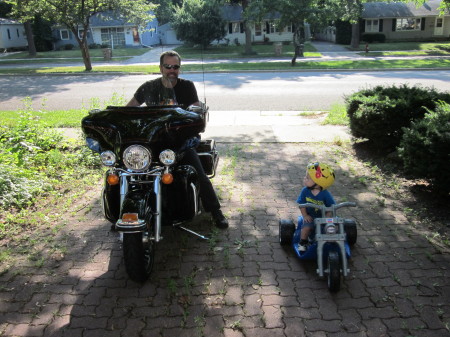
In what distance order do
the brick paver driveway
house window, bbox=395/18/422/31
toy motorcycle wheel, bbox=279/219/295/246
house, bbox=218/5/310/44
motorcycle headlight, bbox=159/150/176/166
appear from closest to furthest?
the brick paver driveway < motorcycle headlight, bbox=159/150/176/166 < toy motorcycle wheel, bbox=279/219/295/246 < house window, bbox=395/18/422/31 < house, bbox=218/5/310/44

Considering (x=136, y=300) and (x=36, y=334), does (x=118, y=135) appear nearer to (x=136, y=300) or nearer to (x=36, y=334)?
(x=136, y=300)

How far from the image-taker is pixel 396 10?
45.6m

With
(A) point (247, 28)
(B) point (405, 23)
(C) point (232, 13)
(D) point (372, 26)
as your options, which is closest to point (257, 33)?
(C) point (232, 13)

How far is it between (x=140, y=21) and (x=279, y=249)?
81.9 feet

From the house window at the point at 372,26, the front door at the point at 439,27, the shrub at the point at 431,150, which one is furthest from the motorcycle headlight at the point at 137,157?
the front door at the point at 439,27

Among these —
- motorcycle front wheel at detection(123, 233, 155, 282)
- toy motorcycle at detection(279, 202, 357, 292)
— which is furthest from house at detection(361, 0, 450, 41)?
motorcycle front wheel at detection(123, 233, 155, 282)

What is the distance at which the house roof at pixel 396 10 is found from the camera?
44.7m

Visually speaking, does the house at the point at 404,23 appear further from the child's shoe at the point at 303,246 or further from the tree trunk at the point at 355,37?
the child's shoe at the point at 303,246

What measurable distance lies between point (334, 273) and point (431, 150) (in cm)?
223

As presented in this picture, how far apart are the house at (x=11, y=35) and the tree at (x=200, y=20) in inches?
822

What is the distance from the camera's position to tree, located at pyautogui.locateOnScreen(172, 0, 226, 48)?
36219 millimetres

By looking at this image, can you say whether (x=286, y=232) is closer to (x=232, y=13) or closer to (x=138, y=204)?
(x=138, y=204)

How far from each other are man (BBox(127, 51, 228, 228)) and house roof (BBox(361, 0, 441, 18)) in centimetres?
4500

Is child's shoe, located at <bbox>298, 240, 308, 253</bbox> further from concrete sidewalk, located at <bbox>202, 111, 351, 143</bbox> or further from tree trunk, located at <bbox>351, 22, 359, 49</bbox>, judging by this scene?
tree trunk, located at <bbox>351, 22, 359, 49</bbox>
